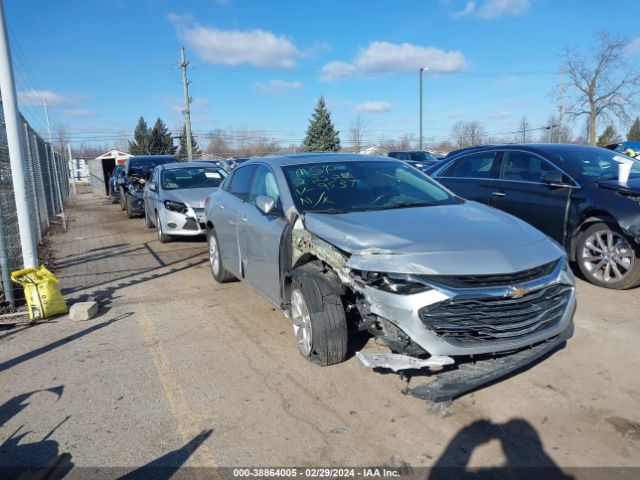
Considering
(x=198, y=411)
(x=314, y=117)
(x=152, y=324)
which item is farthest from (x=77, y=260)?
(x=314, y=117)

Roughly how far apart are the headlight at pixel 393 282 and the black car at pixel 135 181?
12529mm

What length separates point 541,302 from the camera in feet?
11.2

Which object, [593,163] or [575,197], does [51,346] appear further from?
[593,163]

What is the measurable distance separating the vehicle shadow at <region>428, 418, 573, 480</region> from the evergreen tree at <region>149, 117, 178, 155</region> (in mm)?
61087

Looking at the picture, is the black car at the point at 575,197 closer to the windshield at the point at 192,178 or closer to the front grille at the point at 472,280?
the front grille at the point at 472,280

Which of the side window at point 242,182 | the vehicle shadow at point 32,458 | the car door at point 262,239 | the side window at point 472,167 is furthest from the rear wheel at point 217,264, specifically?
the side window at point 472,167

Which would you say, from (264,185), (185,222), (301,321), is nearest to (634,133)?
(185,222)

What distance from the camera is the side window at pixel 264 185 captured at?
192 inches

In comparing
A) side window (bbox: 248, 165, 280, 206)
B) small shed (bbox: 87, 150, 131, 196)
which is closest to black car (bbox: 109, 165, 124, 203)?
small shed (bbox: 87, 150, 131, 196)

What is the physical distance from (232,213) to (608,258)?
4.37 m

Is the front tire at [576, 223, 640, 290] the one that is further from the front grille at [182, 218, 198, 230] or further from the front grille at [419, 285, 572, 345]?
the front grille at [182, 218, 198, 230]

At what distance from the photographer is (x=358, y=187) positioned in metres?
4.70

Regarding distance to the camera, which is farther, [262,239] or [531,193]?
[531,193]

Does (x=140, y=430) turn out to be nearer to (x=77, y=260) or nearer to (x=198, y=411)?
(x=198, y=411)
